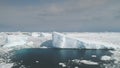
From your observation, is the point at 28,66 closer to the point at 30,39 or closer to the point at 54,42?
the point at 54,42

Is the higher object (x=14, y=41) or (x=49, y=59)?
(x=14, y=41)

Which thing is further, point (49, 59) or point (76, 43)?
point (76, 43)

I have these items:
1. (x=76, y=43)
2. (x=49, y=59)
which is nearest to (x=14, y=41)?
(x=76, y=43)

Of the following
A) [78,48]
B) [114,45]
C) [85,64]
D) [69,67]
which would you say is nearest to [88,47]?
[78,48]

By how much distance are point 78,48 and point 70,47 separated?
1.13m

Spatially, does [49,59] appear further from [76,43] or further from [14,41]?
[14,41]

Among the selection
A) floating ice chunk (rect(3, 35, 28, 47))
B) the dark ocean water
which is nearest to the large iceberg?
the dark ocean water

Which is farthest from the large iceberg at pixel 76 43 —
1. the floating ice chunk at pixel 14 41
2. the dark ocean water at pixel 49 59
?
the floating ice chunk at pixel 14 41

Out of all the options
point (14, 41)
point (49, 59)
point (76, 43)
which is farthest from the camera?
point (14, 41)

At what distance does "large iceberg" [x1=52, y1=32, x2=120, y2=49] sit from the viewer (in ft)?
79.7

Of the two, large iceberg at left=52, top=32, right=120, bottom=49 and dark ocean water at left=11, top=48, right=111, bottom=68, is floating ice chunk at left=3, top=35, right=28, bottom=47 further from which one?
dark ocean water at left=11, top=48, right=111, bottom=68

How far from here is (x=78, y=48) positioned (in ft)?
81.9

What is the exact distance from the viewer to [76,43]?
982 inches

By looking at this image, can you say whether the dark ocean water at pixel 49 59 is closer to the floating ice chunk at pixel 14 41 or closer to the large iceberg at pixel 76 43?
the large iceberg at pixel 76 43
